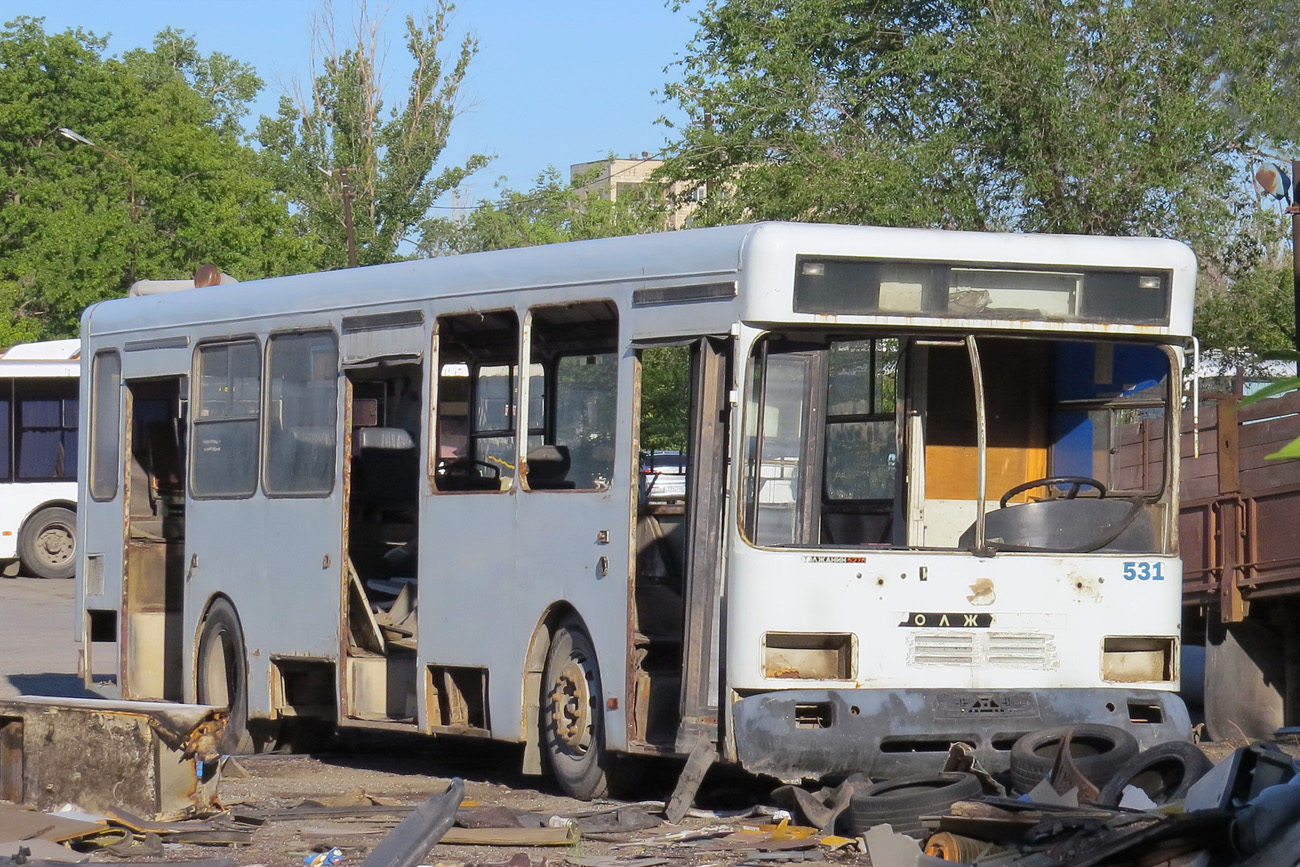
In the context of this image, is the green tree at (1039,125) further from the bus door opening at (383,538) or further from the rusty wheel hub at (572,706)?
the rusty wheel hub at (572,706)

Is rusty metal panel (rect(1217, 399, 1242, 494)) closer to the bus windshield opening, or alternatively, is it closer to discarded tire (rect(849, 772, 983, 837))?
the bus windshield opening

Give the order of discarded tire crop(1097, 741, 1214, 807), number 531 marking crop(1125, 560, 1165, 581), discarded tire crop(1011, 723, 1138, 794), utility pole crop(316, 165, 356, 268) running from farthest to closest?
utility pole crop(316, 165, 356, 268) → number 531 marking crop(1125, 560, 1165, 581) → discarded tire crop(1011, 723, 1138, 794) → discarded tire crop(1097, 741, 1214, 807)

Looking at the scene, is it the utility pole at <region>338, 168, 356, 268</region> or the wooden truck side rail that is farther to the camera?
the utility pole at <region>338, 168, 356, 268</region>

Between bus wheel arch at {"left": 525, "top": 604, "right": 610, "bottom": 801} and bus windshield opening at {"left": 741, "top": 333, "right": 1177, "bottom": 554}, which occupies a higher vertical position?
bus windshield opening at {"left": 741, "top": 333, "right": 1177, "bottom": 554}

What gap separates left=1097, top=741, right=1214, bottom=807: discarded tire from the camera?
7.58 meters

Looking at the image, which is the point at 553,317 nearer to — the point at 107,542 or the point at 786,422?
the point at 786,422

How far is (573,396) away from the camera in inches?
386

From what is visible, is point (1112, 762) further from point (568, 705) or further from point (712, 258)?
point (712, 258)

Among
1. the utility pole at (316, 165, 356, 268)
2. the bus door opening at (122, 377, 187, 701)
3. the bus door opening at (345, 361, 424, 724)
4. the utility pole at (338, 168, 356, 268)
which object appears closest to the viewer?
the bus door opening at (345, 361, 424, 724)

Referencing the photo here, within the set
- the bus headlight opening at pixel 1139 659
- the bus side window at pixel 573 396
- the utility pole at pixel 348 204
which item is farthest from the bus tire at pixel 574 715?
the utility pole at pixel 348 204

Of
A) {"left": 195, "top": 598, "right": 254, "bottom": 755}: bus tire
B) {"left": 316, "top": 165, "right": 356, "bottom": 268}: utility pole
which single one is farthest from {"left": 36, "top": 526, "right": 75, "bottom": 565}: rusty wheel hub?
{"left": 195, "top": 598, "right": 254, "bottom": 755}: bus tire

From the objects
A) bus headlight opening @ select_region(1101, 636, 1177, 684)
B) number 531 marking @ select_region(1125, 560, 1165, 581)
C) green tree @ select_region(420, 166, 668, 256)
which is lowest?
bus headlight opening @ select_region(1101, 636, 1177, 684)

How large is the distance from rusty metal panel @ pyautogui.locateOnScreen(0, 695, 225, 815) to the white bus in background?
62.2 ft

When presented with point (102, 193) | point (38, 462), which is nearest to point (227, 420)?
point (38, 462)
